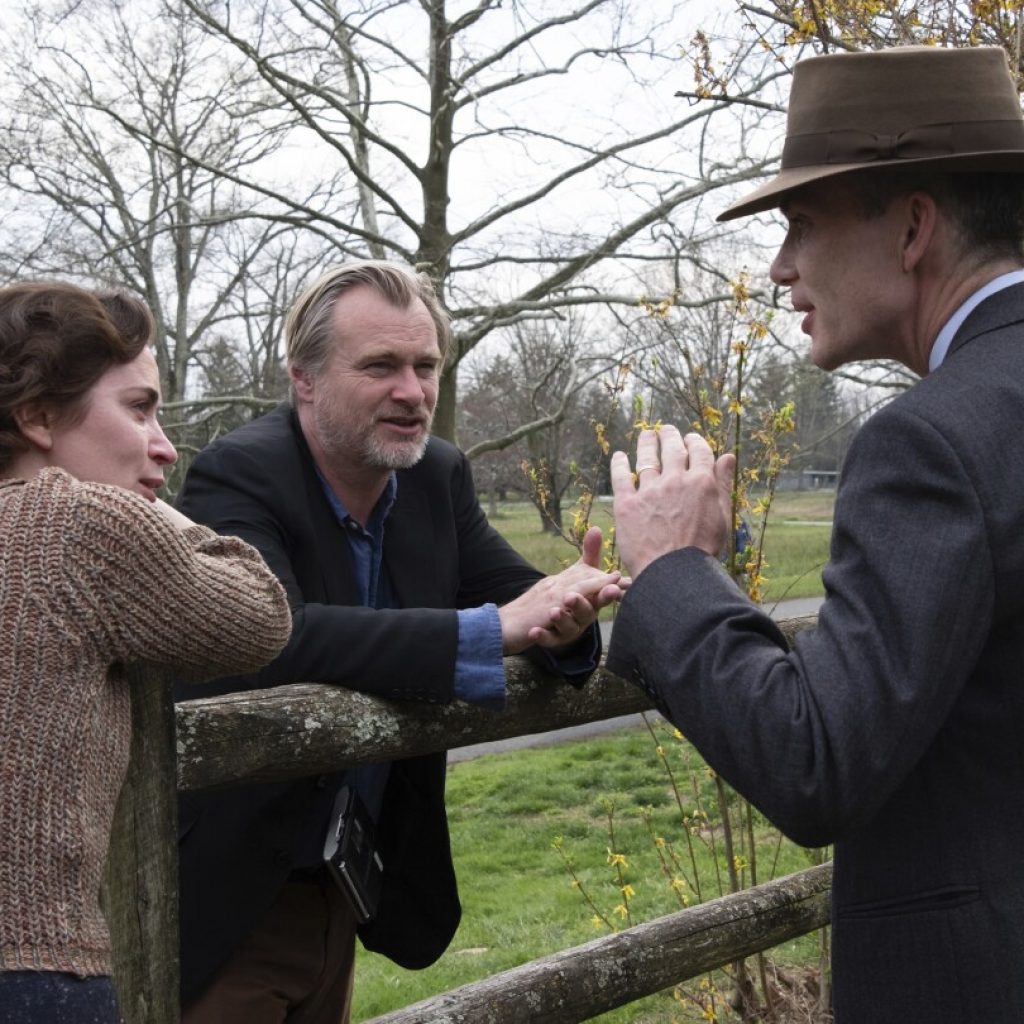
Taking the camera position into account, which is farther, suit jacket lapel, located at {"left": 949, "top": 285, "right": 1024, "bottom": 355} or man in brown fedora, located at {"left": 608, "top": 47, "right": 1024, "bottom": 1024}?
Result: suit jacket lapel, located at {"left": 949, "top": 285, "right": 1024, "bottom": 355}

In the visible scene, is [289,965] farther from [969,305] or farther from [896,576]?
[969,305]

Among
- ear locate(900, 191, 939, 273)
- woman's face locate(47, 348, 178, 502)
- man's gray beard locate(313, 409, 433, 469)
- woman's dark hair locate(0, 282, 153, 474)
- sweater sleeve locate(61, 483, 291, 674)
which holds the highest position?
ear locate(900, 191, 939, 273)

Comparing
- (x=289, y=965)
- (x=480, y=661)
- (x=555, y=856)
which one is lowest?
(x=555, y=856)

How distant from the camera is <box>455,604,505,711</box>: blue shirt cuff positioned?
2197 mm

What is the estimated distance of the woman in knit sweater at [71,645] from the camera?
1.43 m

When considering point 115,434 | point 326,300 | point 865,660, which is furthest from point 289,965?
point 865,660

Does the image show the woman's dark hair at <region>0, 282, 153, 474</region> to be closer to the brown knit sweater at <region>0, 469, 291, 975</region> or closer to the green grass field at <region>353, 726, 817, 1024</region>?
the brown knit sweater at <region>0, 469, 291, 975</region>

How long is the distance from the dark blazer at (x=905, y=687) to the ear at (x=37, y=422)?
85cm

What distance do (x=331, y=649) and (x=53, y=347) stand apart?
663 millimetres

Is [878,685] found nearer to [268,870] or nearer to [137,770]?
[137,770]

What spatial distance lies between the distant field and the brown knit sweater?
1.74 meters

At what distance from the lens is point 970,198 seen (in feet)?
5.32

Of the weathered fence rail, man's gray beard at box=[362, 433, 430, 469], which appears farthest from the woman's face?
man's gray beard at box=[362, 433, 430, 469]

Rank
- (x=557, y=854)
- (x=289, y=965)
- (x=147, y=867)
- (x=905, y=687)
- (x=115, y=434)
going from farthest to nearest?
1. (x=557, y=854)
2. (x=289, y=965)
3. (x=115, y=434)
4. (x=147, y=867)
5. (x=905, y=687)
